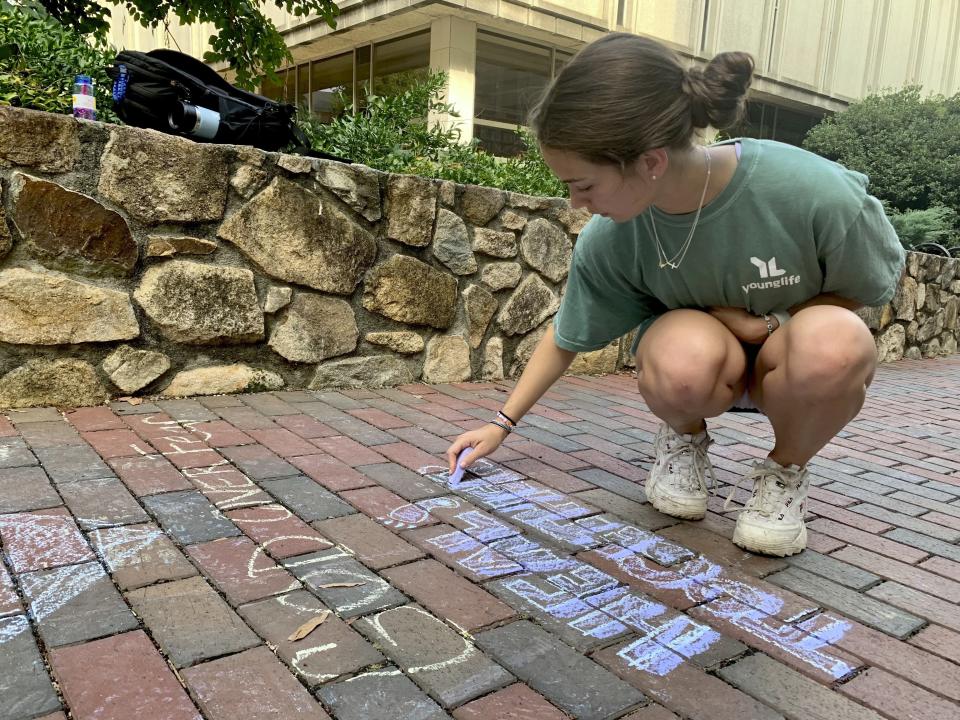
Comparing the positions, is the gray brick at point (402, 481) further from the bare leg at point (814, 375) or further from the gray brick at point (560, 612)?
the bare leg at point (814, 375)

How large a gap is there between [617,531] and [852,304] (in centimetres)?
85

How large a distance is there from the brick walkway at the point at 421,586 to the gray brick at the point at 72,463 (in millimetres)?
11

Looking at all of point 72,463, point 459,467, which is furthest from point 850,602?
point 72,463

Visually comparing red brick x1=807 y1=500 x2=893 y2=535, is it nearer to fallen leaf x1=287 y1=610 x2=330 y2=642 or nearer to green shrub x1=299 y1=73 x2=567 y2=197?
fallen leaf x1=287 y1=610 x2=330 y2=642

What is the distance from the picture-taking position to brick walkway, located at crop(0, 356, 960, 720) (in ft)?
4.14

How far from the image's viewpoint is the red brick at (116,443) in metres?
2.29

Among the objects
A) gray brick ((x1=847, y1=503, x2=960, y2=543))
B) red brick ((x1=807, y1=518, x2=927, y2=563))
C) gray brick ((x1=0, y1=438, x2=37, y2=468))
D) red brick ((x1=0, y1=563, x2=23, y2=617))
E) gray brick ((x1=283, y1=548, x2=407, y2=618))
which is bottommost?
gray brick ((x1=847, y1=503, x2=960, y2=543))

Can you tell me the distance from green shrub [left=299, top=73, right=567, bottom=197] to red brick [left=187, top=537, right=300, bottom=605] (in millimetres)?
2791

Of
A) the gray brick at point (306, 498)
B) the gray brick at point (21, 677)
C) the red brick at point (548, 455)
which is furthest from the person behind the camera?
the red brick at point (548, 455)

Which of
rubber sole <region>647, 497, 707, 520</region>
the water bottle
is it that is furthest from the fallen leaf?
the water bottle

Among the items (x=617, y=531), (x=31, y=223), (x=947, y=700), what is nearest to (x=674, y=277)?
Result: (x=617, y=531)

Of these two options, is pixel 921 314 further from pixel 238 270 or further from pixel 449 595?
pixel 449 595

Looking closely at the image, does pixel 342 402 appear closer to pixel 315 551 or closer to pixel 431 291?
pixel 431 291

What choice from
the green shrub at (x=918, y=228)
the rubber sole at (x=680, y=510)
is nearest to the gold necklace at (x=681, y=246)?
the rubber sole at (x=680, y=510)
